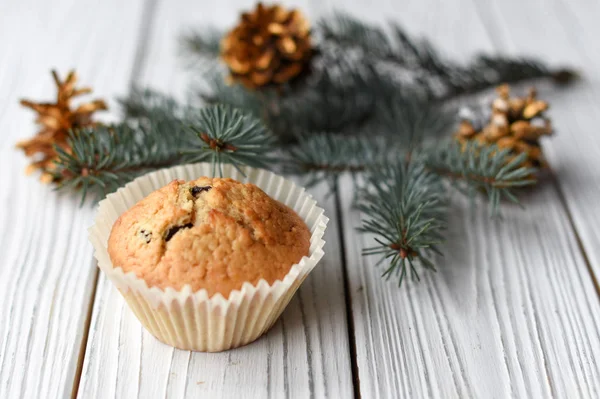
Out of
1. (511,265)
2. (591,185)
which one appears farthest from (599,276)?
(591,185)

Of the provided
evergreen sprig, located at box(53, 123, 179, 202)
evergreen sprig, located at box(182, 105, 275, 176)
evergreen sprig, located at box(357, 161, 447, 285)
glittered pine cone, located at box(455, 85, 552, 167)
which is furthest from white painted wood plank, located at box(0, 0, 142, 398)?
glittered pine cone, located at box(455, 85, 552, 167)

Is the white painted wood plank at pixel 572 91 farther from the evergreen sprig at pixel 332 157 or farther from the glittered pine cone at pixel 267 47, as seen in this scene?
the glittered pine cone at pixel 267 47

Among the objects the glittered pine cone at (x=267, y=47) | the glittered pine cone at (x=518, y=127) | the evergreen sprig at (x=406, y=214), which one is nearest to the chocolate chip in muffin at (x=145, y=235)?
the evergreen sprig at (x=406, y=214)

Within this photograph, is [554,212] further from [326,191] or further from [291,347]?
[291,347]

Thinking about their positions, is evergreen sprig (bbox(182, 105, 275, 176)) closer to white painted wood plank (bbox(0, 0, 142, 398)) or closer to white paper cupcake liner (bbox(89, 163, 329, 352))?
white paper cupcake liner (bbox(89, 163, 329, 352))

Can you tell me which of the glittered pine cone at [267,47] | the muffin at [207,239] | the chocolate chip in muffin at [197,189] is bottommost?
the muffin at [207,239]

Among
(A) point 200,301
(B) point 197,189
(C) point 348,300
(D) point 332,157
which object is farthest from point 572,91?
(A) point 200,301
